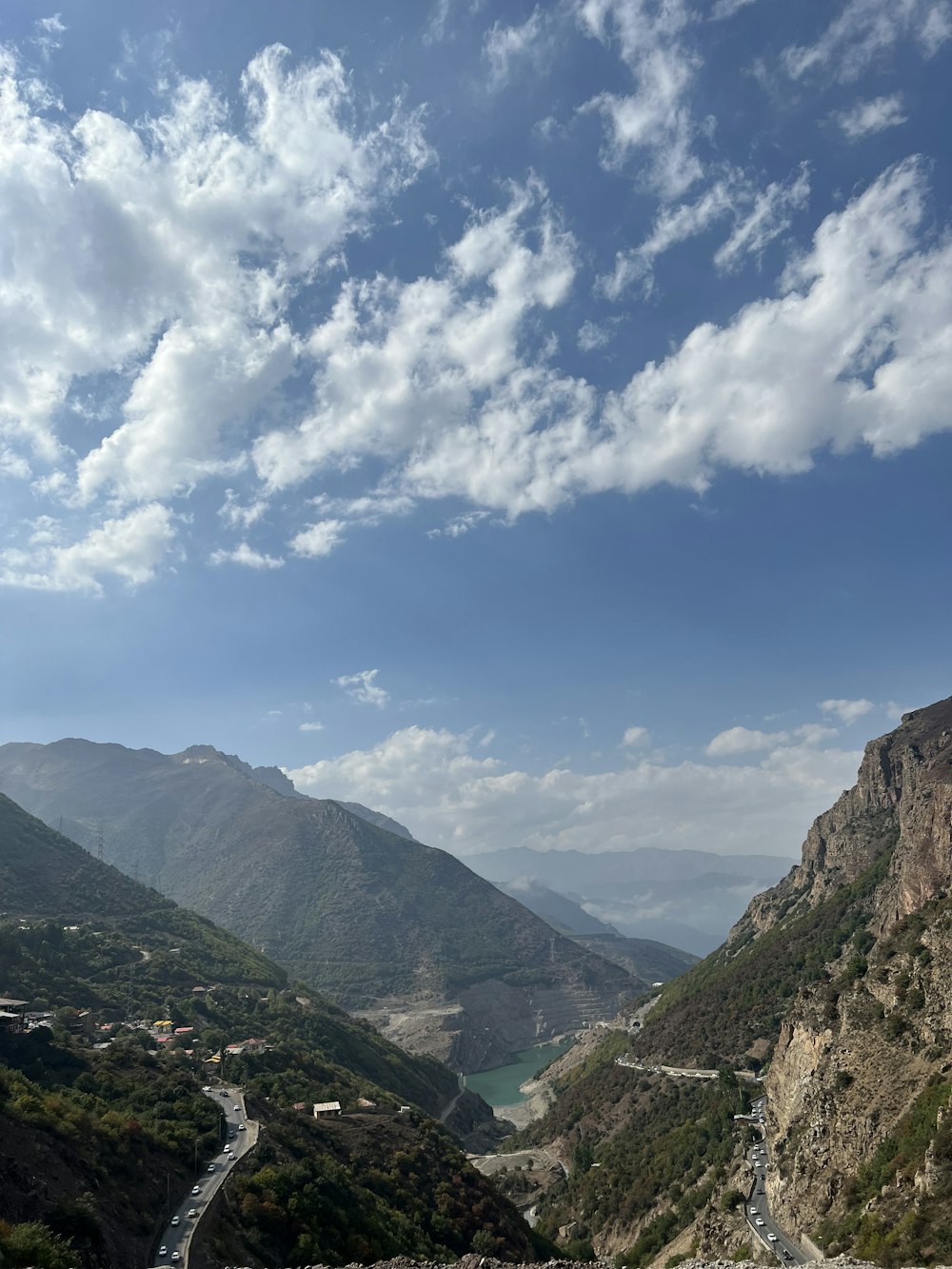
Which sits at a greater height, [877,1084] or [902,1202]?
[877,1084]

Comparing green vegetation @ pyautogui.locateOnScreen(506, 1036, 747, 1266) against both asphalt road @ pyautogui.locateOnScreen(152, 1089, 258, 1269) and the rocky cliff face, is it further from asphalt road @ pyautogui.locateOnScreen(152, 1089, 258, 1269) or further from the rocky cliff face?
asphalt road @ pyautogui.locateOnScreen(152, 1089, 258, 1269)

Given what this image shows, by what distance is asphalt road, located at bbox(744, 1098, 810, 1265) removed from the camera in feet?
126

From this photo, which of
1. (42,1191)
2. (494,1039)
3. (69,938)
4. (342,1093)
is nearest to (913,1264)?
(42,1191)

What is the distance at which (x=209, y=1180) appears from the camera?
37688 mm

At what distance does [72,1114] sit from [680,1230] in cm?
4129

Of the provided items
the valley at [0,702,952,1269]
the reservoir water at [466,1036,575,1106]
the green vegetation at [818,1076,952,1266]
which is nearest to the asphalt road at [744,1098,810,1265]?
the valley at [0,702,952,1269]

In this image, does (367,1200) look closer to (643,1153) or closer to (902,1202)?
(902,1202)

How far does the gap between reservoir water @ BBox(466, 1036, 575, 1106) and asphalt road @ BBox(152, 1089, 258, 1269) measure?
10522cm

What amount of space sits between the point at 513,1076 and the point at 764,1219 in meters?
136

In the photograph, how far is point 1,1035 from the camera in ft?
163

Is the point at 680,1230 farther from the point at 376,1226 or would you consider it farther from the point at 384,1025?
the point at 384,1025

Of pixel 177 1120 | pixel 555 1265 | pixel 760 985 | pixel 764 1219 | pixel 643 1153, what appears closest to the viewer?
pixel 555 1265

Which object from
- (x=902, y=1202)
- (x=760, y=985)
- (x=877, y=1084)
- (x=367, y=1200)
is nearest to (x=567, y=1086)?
(x=760, y=985)

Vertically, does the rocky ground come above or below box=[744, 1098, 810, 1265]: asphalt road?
above
